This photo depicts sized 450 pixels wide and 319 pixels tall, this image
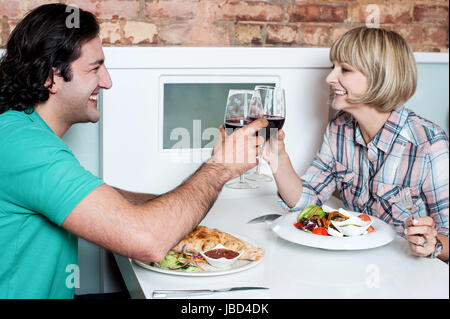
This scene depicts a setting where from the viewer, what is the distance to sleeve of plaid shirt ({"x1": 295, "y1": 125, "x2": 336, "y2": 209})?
1.65 metres

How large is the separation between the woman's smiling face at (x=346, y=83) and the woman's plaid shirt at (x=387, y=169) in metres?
0.10

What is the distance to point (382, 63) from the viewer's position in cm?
155

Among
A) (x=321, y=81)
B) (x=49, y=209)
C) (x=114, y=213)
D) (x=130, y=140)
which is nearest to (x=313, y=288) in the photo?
(x=114, y=213)

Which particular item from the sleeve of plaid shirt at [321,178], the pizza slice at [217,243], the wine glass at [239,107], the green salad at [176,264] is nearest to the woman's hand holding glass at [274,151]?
the sleeve of plaid shirt at [321,178]

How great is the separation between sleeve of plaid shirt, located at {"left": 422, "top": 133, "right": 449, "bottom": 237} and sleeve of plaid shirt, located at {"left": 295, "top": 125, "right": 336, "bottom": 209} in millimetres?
303

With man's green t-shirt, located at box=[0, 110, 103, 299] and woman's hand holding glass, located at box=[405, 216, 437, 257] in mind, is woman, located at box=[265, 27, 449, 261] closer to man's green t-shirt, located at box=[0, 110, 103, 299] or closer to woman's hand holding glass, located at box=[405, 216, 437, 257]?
woman's hand holding glass, located at box=[405, 216, 437, 257]

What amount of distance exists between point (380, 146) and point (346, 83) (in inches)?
8.5

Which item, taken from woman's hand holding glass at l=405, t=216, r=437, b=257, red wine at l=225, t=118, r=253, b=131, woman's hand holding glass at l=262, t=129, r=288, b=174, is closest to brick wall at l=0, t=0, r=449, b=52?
woman's hand holding glass at l=262, t=129, r=288, b=174

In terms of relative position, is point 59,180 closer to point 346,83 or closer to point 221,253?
point 221,253

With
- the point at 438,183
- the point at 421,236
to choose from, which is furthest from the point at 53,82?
the point at 438,183

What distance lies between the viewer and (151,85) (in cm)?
171

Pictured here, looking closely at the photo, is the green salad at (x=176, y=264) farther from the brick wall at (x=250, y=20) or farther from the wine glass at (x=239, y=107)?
the brick wall at (x=250, y=20)
